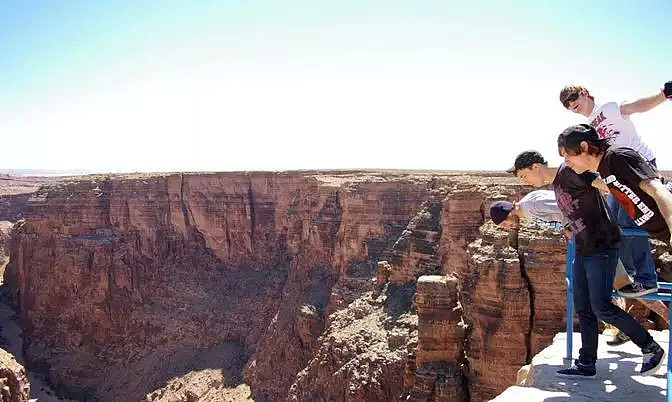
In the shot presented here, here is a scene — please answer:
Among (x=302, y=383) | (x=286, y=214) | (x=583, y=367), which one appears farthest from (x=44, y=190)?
(x=583, y=367)

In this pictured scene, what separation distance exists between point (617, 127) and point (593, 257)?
204 centimetres

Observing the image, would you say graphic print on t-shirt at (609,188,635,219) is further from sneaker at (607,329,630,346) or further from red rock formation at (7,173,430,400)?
red rock formation at (7,173,430,400)

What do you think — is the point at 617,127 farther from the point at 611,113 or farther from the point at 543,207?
the point at 543,207

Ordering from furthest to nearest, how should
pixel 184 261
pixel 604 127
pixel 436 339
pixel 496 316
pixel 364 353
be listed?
pixel 184 261
pixel 364 353
pixel 436 339
pixel 496 316
pixel 604 127

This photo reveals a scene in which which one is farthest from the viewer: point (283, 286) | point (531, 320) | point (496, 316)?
point (283, 286)

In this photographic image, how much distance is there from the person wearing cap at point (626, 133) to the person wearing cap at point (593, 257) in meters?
0.40

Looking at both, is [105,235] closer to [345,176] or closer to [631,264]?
[345,176]

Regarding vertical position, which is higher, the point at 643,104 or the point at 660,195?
the point at 643,104

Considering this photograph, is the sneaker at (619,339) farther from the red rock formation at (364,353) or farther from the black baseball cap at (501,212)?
the red rock formation at (364,353)

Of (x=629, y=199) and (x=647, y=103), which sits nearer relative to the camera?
(x=629, y=199)

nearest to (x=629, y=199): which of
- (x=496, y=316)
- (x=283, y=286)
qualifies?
(x=496, y=316)

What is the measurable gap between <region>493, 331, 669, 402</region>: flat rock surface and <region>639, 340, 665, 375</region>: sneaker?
18 centimetres

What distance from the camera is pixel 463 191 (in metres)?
28.9

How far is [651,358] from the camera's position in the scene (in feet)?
23.9
